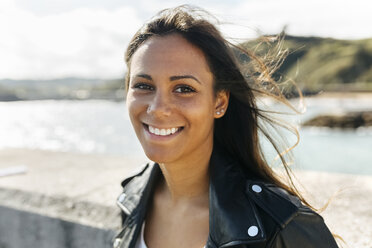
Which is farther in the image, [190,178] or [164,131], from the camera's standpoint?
[190,178]

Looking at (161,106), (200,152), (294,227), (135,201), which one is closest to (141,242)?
(135,201)

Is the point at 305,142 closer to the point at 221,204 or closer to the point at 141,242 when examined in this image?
the point at 141,242

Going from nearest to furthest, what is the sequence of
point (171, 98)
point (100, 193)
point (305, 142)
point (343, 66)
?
point (171, 98)
point (100, 193)
point (305, 142)
point (343, 66)

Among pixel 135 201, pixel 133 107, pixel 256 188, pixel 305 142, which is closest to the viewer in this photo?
pixel 256 188

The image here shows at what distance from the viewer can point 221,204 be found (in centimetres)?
166

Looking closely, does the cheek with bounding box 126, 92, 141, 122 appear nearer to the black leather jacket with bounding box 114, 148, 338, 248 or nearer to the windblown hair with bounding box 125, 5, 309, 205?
the windblown hair with bounding box 125, 5, 309, 205

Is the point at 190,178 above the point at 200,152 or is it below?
below

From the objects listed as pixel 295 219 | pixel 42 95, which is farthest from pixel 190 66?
pixel 42 95

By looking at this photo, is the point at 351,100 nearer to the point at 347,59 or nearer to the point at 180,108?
the point at 347,59

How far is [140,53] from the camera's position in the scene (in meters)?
1.85

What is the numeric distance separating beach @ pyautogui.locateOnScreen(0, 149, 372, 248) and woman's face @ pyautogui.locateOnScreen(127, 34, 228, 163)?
0.71 m

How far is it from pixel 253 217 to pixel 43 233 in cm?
166

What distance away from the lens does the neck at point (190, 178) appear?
197cm

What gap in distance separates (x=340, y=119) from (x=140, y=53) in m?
29.1
